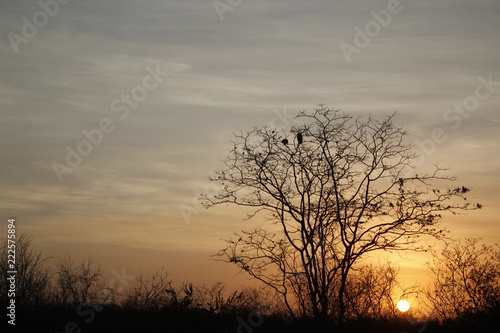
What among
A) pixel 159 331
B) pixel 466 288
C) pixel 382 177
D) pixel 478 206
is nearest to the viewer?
pixel 478 206

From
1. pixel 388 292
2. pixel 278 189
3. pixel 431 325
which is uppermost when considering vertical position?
pixel 278 189

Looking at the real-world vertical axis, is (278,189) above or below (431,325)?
above

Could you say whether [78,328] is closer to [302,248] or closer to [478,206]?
[302,248]

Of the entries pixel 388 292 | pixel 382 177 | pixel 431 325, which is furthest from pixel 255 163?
pixel 388 292

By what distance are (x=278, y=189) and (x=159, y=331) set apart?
8301mm

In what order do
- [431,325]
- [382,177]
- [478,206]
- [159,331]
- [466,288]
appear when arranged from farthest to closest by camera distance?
1. [466,288]
2. [431,325]
3. [159,331]
4. [382,177]
5. [478,206]

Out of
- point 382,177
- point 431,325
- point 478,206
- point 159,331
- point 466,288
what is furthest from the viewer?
point 466,288

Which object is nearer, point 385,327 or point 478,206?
point 478,206

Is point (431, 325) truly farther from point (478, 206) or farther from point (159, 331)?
point (159, 331)

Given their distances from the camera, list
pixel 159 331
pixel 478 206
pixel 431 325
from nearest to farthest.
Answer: pixel 478 206 < pixel 159 331 < pixel 431 325

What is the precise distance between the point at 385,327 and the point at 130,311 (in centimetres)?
1165

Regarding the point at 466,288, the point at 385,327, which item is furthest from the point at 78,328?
the point at 466,288

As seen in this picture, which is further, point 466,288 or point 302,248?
point 466,288

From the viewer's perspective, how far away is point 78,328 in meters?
24.7
